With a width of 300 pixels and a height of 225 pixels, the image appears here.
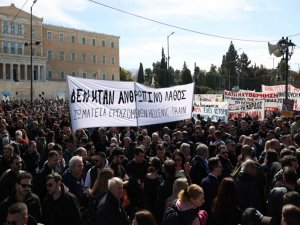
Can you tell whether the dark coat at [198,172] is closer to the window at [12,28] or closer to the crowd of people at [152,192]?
the crowd of people at [152,192]

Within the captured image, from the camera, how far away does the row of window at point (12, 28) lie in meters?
87.7

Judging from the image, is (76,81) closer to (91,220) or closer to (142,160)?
(142,160)

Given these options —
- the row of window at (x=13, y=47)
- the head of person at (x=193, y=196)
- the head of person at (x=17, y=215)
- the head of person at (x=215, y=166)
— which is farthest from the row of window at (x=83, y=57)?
the head of person at (x=17, y=215)

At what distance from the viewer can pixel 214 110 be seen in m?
18.6

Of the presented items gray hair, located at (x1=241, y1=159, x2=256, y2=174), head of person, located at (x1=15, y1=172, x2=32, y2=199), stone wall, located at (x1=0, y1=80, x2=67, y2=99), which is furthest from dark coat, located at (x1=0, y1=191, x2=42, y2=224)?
stone wall, located at (x1=0, y1=80, x2=67, y2=99)

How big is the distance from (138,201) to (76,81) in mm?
4663

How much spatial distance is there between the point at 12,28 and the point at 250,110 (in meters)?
78.5

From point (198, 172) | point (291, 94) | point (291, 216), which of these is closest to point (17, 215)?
point (291, 216)

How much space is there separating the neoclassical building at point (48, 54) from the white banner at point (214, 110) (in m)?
62.9

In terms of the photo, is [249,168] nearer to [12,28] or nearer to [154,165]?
[154,165]

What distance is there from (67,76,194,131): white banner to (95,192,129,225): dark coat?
4809mm

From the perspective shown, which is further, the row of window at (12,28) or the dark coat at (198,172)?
the row of window at (12,28)

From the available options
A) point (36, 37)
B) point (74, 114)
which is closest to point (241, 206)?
point (74, 114)

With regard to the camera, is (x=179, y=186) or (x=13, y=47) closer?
(x=179, y=186)
